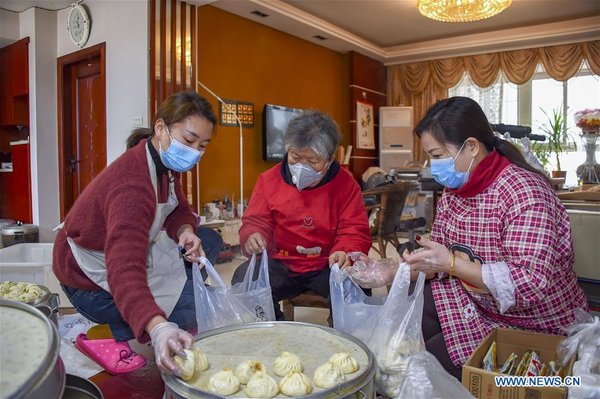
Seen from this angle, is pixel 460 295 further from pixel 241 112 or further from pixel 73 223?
pixel 241 112

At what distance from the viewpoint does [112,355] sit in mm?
1400

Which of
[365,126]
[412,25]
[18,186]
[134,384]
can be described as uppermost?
[412,25]

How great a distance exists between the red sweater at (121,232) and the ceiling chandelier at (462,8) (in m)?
3.98

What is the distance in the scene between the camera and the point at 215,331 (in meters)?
1.15

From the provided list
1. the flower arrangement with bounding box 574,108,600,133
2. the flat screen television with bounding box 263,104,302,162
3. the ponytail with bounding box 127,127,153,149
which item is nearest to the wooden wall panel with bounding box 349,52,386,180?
the flat screen television with bounding box 263,104,302,162

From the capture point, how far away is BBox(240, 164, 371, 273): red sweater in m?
1.89

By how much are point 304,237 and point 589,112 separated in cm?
211

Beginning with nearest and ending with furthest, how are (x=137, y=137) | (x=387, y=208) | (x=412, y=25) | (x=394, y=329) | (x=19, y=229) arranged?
(x=394, y=329), (x=137, y=137), (x=387, y=208), (x=19, y=229), (x=412, y=25)

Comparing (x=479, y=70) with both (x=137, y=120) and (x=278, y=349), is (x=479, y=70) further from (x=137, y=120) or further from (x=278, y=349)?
(x=278, y=349)

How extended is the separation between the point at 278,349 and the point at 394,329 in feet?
0.94

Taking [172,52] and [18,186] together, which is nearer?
[172,52]

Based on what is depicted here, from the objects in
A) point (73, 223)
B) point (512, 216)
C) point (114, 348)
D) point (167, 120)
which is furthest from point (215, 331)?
point (512, 216)

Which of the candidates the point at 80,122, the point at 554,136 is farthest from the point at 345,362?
the point at 554,136

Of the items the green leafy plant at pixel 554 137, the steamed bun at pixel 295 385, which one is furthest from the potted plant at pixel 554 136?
the steamed bun at pixel 295 385
